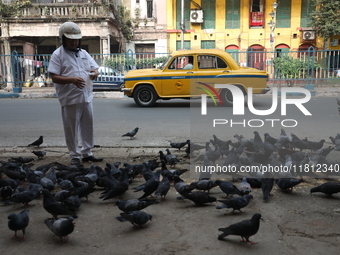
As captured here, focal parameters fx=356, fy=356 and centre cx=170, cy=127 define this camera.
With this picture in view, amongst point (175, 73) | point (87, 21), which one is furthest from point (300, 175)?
point (87, 21)

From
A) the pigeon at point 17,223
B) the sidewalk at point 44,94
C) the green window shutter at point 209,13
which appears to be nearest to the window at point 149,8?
the green window shutter at point 209,13

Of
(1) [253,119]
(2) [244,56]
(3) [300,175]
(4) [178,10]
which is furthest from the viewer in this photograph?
(4) [178,10]

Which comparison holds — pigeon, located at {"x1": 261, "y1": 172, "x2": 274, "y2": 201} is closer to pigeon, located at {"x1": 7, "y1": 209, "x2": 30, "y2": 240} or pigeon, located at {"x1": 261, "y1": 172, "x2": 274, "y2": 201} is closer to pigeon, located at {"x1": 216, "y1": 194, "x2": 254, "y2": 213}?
pigeon, located at {"x1": 216, "y1": 194, "x2": 254, "y2": 213}

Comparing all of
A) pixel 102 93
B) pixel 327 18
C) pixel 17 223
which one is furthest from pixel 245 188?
pixel 327 18

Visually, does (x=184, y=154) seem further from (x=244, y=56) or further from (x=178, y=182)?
(x=244, y=56)

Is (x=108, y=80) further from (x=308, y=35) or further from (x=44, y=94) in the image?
(x=308, y=35)

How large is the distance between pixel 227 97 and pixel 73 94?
25.8 ft

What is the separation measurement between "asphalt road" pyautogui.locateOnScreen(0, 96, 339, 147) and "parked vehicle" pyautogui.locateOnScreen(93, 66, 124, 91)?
5.89 meters

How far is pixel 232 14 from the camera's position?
28.6 metres

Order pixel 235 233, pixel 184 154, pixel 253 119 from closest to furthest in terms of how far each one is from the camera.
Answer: pixel 235 233, pixel 184 154, pixel 253 119

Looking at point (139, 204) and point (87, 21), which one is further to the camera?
point (87, 21)

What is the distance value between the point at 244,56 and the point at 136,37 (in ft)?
44.4

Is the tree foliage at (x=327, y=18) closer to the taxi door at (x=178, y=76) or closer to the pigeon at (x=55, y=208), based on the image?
the taxi door at (x=178, y=76)

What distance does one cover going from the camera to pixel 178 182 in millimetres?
3816
